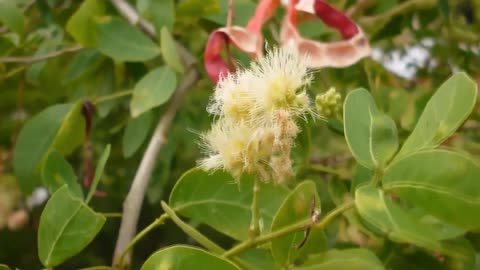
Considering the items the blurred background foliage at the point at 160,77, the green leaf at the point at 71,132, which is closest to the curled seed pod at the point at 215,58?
the blurred background foliage at the point at 160,77

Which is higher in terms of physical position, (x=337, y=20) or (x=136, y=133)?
(x=337, y=20)

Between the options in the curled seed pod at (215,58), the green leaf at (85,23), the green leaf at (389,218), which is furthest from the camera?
the green leaf at (85,23)

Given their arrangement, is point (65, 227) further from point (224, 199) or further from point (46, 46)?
point (46, 46)

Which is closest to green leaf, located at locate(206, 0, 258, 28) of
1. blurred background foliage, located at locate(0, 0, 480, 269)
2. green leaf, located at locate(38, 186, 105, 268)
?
blurred background foliage, located at locate(0, 0, 480, 269)

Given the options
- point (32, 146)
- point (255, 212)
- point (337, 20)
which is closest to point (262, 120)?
point (255, 212)

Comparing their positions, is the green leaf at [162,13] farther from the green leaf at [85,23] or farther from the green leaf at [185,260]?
the green leaf at [185,260]
